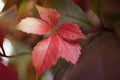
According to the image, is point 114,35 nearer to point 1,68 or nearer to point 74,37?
point 74,37

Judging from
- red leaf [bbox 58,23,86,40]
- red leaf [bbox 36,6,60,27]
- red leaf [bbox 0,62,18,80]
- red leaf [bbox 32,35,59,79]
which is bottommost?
red leaf [bbox 0,62,18,80]

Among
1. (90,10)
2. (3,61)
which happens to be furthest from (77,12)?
(3,61)

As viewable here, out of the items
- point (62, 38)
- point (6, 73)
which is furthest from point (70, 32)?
point (6, 73)

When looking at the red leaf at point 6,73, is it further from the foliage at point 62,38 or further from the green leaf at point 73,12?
the green leaf at point 73,12

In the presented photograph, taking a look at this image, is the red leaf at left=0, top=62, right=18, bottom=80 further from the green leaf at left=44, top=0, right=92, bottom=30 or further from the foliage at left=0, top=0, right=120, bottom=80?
the green leaf at left=44, top=0, right=92, bottom=30

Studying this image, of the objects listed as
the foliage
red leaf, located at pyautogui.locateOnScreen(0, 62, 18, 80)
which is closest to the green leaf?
the foliage
